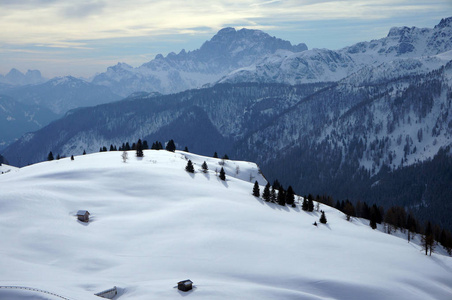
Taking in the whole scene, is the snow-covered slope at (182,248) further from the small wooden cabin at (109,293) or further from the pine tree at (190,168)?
the pine tree at (190,168)

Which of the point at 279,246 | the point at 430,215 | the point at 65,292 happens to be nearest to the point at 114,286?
the point at 65,292

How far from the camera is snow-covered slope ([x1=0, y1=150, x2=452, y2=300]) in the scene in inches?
1719

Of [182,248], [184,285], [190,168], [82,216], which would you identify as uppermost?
[184,285]

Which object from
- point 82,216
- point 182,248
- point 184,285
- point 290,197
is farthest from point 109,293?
point 290,197

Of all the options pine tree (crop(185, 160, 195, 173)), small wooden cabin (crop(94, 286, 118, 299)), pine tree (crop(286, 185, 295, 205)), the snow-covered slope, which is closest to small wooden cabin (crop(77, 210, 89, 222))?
the snow-covered slope

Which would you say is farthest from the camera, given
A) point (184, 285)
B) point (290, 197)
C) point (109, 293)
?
point (290, 197)

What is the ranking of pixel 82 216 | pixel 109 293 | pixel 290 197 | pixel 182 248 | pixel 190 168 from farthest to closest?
1. pixel 190 168
2. pixel 290 197
3. pixel 82 216
4. pixel 182 248
5. pixel 109 293

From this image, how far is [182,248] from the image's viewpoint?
5506cm

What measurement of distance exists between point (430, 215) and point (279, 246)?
153309 mm

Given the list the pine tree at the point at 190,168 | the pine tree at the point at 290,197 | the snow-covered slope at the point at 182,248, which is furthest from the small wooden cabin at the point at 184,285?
the pine tree at the point at 190,168

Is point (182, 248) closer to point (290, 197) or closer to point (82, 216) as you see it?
point (82, 216)

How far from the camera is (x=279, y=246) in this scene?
5944 cm

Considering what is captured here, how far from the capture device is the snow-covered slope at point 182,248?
143ft

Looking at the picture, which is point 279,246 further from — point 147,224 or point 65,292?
point 65,292
